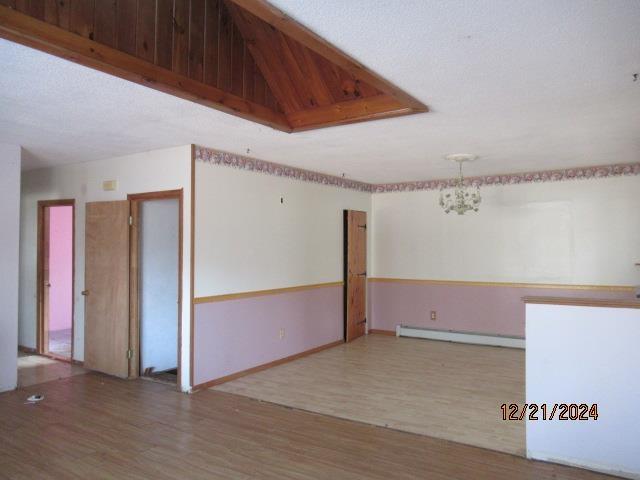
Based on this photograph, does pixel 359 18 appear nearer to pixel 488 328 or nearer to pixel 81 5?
pixel 81 5

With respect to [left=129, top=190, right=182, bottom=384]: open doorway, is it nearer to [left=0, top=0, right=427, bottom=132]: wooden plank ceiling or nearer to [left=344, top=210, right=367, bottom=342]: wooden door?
[left=0, top=0, right=427, bottom=132]: wooden plank ceiling

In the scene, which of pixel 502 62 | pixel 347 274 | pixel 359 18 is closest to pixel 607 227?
pixel 347 274

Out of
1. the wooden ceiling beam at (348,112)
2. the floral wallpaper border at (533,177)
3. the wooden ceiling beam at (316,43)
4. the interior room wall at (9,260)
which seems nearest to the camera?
the wooden ceiling beam at (316,43)

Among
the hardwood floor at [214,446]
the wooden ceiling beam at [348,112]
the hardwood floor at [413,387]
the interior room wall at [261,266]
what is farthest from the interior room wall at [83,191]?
the wooden ceiling beam at [348,112]

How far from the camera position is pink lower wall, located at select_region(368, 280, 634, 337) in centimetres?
616

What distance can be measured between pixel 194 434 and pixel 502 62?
307cm

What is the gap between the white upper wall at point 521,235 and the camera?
563cm

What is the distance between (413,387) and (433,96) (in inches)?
108

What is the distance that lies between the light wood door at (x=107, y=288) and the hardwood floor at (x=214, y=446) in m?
0.75

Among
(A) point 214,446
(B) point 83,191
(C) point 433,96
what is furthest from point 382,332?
(C) point 433,96

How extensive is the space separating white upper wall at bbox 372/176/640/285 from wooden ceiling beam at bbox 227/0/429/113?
12.1ft

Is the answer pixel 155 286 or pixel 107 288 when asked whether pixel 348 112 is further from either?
pixel 107 288

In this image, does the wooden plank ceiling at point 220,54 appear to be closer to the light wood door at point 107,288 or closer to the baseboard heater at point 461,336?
the light wood door at point 107,288

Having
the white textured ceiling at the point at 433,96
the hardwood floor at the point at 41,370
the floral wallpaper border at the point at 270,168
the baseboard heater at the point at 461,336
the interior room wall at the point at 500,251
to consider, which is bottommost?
the hardwood floor at the point at 41,370
